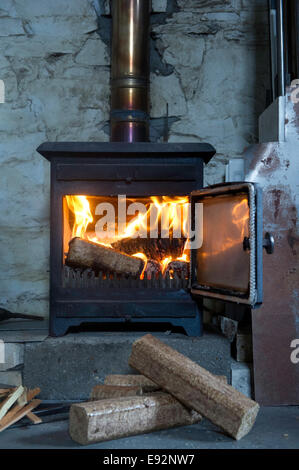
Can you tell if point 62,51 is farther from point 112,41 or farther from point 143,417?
point 143,417

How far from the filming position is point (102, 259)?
84.6 inches

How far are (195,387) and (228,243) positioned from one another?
57 cm

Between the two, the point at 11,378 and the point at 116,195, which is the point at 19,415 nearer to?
the point at 11,378

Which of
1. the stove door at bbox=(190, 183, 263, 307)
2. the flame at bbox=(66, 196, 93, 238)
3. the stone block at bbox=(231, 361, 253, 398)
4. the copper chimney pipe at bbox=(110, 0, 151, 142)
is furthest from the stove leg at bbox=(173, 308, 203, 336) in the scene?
the copper chimney pipe at bbox=(110, 0, 151, 142)

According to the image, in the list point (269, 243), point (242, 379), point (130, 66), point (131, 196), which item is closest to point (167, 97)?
point (130, 66)

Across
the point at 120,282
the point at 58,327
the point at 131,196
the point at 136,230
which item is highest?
the point at 131,196

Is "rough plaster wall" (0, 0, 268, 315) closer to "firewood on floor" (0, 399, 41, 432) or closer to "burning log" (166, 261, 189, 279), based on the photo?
"burning log" (166, 261, 189, 279)

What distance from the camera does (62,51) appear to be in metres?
2.72

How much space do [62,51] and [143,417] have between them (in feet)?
6.34

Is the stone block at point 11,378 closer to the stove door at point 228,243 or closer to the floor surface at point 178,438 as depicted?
the floor surface at point 178,438

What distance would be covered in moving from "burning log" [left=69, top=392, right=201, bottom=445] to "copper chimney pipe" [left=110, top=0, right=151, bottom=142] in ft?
4.10

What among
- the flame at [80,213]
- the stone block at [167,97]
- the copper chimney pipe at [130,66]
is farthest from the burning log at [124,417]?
the stone block at [167,97]

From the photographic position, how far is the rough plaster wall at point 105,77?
2719 millimetres
